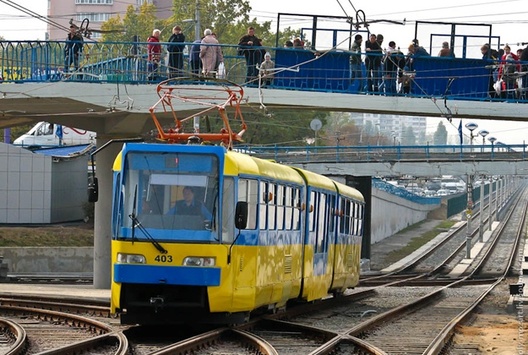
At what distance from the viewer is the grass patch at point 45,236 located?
167ft

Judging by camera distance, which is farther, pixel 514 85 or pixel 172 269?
pixel 514 85

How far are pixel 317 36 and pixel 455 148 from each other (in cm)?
2633

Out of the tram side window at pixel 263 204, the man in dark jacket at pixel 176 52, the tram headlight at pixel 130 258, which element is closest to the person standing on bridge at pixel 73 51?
the man in dark jacket at pixel 176 52

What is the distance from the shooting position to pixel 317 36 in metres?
34.8

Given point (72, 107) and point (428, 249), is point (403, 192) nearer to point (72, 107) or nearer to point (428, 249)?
point (428, 249)

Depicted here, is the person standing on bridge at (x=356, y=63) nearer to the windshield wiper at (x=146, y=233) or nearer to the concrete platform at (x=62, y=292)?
the concrete platform at (x=62, y=292)

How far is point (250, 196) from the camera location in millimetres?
18781

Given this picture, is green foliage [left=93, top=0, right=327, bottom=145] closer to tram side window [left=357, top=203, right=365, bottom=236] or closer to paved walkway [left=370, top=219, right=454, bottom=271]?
paved walkway [left=370, top=219, right=454, bottom=271]

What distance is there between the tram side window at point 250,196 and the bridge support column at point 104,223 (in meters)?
17.0

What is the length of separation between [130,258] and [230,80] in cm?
1676

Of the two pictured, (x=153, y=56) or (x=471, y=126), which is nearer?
(x=153, y=56)

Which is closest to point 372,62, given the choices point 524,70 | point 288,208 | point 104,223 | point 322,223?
point 524,70

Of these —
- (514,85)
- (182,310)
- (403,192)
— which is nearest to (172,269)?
(182,310)

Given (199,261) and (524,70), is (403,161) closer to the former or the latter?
(524,70)
